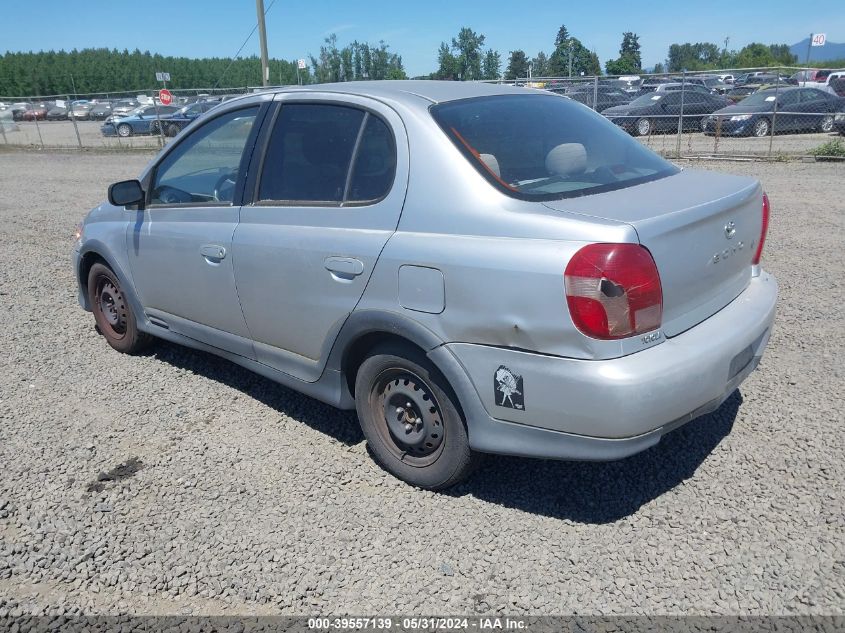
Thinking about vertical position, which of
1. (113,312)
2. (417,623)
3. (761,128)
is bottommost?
(417,623)

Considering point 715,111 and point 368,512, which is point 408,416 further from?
point 715,111

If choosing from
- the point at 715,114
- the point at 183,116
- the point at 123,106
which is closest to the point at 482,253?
the point at 715,114

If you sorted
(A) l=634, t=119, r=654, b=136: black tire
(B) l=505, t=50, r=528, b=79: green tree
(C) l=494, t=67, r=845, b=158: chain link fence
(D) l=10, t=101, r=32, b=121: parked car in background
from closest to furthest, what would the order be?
1. (C) l=494, t=67, r=845, b=158: chain link fence
2. (A) l=634, t=119, r=654, b=136: black tire
3. (D) l=10, t=101, r=32, b=121: parked car in background
4. (B) l=505, t=50, r=528, b=79: green tree

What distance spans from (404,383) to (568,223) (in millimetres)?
1112

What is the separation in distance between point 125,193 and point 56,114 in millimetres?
35311

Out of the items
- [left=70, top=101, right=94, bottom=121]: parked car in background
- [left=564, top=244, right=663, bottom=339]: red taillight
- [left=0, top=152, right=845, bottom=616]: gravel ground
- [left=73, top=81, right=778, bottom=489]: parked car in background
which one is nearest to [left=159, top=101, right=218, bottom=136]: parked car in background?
[left=70, top=101, right=94, bottom=121]: parked car in background

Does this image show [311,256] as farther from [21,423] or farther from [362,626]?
[21,423]

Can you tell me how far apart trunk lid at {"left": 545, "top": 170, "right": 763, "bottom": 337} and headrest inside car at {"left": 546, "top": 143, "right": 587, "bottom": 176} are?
0.28 metres

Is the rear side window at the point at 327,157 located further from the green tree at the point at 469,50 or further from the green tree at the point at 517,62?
the green tree at the point at 517,62

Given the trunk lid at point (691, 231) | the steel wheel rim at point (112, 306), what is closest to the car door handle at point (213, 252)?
the steel wheel rim at point (112, 306)

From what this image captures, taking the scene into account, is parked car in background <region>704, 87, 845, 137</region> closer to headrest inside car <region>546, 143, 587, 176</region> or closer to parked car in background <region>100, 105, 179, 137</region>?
headrest inside car <region>546, 143, 587, 176</region>

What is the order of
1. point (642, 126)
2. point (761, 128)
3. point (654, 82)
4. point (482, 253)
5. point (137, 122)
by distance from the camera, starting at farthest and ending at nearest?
point (137, 122)
point (654, 82)
point (642, 126)
point (761, 128)
point (482, 253)

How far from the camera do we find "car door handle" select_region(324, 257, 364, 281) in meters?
3.20

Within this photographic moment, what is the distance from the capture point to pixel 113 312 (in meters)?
5.27
